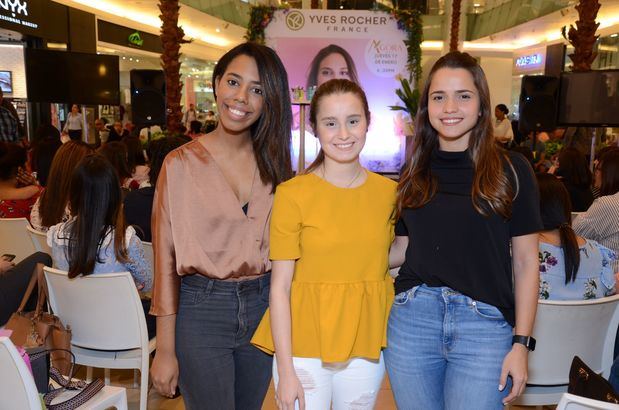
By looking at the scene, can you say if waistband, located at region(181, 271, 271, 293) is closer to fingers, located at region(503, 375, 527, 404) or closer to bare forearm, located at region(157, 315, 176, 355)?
bare forearm, located at region(157, 315, 176, 355)

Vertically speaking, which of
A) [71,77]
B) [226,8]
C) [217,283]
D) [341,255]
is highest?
[226,8]

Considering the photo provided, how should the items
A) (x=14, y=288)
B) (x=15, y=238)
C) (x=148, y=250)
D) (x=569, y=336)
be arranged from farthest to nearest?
(x=15, y=238) → (x=148, y=250) → (x=14, y=288) → (x=569, y=336)

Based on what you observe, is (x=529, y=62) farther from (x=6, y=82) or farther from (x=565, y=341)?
(x=565, y=341)

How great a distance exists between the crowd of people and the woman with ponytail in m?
0.95

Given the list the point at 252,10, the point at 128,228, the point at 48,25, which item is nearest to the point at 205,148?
the point at 128,228

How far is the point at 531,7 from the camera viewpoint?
1375 cm

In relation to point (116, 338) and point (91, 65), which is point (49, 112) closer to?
point (91, 65)

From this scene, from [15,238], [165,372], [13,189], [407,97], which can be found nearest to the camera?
[165,372]

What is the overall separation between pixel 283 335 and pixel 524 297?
0.68 m

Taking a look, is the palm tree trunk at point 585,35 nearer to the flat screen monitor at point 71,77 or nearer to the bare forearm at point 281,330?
the flat screen monitor at point 71,77

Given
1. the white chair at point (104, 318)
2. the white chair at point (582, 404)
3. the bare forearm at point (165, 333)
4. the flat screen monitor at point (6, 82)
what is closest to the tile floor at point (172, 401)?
the white chair at point (104, 318)

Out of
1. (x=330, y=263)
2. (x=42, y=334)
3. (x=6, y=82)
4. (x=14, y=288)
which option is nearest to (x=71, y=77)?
(x=6, y=82)

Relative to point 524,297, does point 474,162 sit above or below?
above

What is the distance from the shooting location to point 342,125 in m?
1.53
